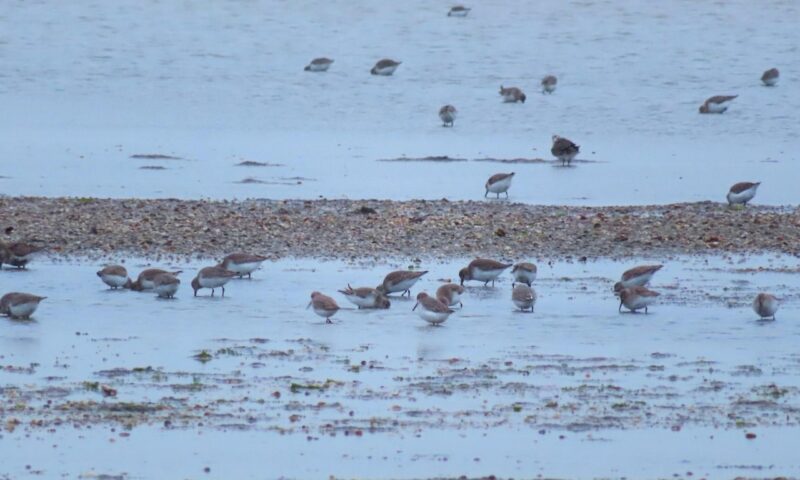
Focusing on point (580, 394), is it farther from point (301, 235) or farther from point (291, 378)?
point (301, 235)

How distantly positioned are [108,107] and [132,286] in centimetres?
2358

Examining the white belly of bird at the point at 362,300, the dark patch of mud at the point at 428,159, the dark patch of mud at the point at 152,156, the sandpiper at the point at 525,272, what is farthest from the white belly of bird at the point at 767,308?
the dark patch of mud at the point at 152,156

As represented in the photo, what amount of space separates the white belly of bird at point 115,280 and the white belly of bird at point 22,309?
1.52m

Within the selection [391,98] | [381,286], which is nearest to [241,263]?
[381,286]

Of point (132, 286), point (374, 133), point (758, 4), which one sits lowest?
point (132, 286)

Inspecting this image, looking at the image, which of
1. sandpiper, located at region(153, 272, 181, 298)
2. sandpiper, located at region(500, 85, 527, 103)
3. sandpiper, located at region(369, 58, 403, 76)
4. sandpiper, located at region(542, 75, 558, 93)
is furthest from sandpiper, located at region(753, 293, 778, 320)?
sandpiper, located at region(369, 58, 403, 76)

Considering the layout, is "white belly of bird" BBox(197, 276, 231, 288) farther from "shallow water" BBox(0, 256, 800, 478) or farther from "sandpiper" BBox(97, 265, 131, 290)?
"sandpiper" BBox(97, 265, 131, 290)

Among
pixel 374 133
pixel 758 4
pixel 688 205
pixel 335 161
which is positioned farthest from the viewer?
pixel 758 4

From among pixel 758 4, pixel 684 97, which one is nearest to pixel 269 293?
pixel 684 97

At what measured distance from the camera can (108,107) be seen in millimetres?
38781

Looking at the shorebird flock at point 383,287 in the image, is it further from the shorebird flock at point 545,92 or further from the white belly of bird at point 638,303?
the shorebird flock at point 545,92

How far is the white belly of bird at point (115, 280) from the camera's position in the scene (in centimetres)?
1574

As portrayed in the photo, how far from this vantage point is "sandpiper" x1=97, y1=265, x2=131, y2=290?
15719 mm

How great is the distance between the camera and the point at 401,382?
462 inches
